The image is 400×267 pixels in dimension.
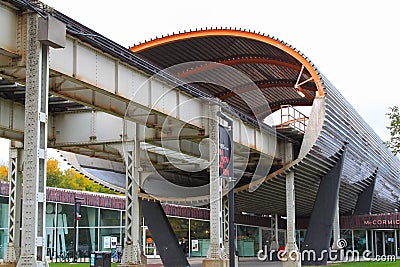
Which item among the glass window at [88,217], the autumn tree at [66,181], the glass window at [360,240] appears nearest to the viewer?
the glass window at [88,217]

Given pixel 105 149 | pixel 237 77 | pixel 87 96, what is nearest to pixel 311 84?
pixel 237 77

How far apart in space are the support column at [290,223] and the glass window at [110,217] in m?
19.8

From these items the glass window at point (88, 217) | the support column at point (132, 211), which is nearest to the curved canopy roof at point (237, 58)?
the support column at point (132, 211)

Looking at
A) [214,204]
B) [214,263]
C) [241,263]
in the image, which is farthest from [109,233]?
[214,263]

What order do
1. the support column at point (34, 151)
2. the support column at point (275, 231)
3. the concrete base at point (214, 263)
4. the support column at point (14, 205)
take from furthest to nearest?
the support column at point (275, 231), the concrete base at point (214, 263), the support column at point (14, 205), the support column at point (34, 151)

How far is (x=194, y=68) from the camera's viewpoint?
4050 cm

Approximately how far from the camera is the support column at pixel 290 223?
36.0 meters

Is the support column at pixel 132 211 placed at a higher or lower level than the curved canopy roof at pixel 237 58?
lower

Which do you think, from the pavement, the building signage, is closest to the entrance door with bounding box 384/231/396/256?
the pavement

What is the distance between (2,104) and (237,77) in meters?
23.4

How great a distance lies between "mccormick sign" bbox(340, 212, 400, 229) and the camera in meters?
47.8

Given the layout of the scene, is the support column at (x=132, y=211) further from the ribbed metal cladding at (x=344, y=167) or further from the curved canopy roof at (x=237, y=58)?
the ribbed metal cladding at (x=344, y=167)

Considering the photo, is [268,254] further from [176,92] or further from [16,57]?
[16,57]

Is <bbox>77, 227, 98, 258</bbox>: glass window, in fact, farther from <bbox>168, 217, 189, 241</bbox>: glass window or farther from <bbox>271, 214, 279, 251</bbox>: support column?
<bbox>271, 214, 279, 251</bbox>: support column
